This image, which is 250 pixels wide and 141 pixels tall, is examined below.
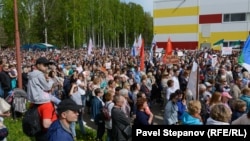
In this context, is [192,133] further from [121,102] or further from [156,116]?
[156,116]

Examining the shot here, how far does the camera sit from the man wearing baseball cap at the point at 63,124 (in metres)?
3.86

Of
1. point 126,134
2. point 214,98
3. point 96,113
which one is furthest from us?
point 96,113

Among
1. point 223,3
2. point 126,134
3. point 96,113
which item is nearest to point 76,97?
point 96,113

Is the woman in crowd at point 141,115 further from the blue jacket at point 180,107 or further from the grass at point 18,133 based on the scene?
the grass at point 18,133

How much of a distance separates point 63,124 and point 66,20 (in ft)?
202

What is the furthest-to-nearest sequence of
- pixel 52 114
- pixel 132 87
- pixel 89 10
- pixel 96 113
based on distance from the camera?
pixel 89 10 < pixel 132 87 < pixel 96 113 < pixel 52 114

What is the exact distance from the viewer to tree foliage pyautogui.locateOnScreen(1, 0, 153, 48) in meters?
57.9

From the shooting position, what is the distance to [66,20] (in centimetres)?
6412

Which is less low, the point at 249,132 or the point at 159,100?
the point at 249,132

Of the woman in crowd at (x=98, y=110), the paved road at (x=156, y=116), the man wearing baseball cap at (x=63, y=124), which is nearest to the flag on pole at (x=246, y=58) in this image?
the woman in crowd at (x=98, y=110)

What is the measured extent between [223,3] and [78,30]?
27.6 meters

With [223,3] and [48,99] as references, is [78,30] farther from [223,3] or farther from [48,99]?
[48,99]

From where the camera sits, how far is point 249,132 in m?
4.51

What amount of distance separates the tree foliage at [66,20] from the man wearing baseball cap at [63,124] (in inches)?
1997
